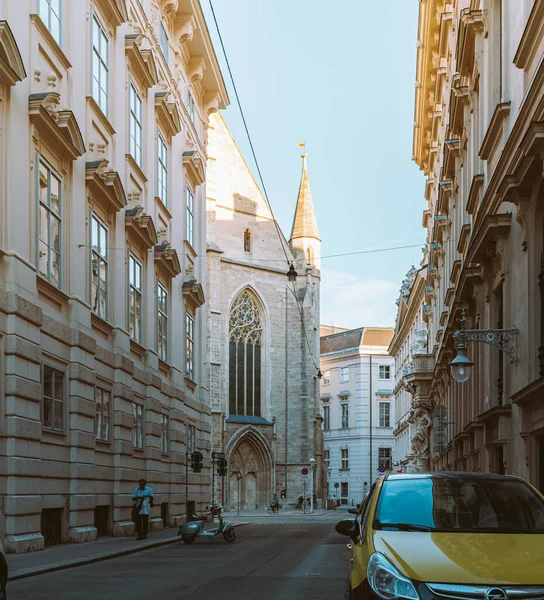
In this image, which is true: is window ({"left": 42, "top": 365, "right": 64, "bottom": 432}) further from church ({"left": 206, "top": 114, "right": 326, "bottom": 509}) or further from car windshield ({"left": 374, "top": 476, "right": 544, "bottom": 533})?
church ({"left": 206, "top": 114, "right": 326, "bottom": 509})

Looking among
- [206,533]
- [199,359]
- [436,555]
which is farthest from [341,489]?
[436,555]

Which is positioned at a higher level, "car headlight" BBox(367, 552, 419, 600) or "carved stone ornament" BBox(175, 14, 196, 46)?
"carved stone ornament" BBox(175, 14, 196, 46)

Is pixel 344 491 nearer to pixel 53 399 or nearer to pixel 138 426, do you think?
pixel 138 426

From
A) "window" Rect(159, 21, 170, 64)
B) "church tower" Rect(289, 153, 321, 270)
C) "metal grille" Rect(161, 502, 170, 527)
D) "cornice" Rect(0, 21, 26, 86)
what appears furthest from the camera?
"church tower" Rect(289, 153, 321, 270)

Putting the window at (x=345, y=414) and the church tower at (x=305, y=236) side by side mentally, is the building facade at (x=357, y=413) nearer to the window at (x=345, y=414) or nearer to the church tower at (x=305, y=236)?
the window at (x=345, y=414)

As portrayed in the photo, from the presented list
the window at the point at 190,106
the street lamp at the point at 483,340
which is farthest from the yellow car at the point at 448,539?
the window at the point at 190,106

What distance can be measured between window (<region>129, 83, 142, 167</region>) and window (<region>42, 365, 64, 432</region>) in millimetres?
8636

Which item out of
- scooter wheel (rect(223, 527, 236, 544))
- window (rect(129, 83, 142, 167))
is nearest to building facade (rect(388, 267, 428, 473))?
window (rect(129, 83, 142, 167))

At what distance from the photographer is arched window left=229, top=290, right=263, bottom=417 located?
217ft

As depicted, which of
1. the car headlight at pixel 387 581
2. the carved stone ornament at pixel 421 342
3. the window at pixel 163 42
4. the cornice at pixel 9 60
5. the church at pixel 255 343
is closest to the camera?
the car headlight at pixel 387 581

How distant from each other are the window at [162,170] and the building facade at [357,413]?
214ft

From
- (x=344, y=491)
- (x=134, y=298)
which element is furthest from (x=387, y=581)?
(x=344, y=491)

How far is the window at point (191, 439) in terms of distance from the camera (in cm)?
3484

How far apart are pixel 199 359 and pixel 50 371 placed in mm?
17881
